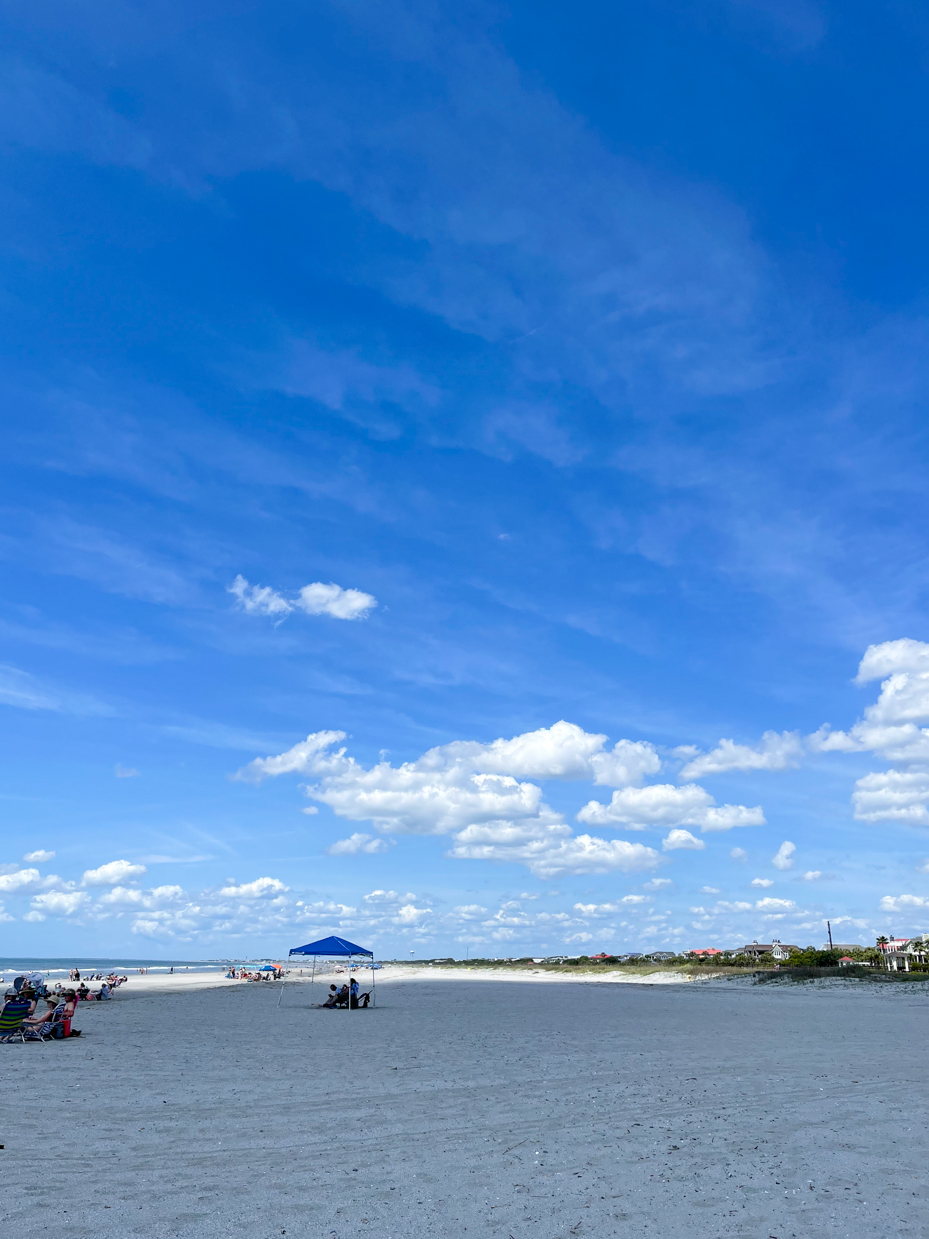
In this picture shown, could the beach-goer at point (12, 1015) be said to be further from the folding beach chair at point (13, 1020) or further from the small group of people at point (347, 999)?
the small group of people at point (347, 999)

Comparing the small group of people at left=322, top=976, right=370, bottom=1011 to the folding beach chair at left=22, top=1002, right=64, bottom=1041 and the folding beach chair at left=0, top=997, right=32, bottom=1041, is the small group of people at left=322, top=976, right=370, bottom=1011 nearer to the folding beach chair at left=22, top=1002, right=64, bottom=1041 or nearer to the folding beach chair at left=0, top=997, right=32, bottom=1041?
the folding beach chair at left=22, top=1002, right=64, bottom=1041

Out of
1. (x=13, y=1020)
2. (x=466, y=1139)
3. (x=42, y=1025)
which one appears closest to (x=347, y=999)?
(x=42, y=1025)

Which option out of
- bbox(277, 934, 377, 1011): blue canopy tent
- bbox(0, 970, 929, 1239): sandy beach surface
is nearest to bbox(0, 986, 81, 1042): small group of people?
bbox(0, 970, 929, 1239): sandy beach surface

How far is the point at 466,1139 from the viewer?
924 centimetres

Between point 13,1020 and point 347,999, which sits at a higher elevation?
point 13,1020

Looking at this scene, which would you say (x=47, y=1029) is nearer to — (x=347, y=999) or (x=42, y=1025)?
(x=42, y=1025)

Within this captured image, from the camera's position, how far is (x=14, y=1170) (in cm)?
781

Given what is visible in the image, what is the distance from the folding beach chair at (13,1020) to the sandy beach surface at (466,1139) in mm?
510

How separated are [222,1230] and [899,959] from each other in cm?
11723

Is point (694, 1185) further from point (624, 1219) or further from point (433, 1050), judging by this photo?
point (433, 1050)

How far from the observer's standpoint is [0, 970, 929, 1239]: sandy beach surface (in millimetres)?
6762

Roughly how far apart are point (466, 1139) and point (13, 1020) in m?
13.1

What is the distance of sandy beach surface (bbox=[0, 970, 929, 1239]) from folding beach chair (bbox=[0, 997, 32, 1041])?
51 centimetres

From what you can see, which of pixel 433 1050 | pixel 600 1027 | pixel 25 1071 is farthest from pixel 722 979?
pixel 25 1071
